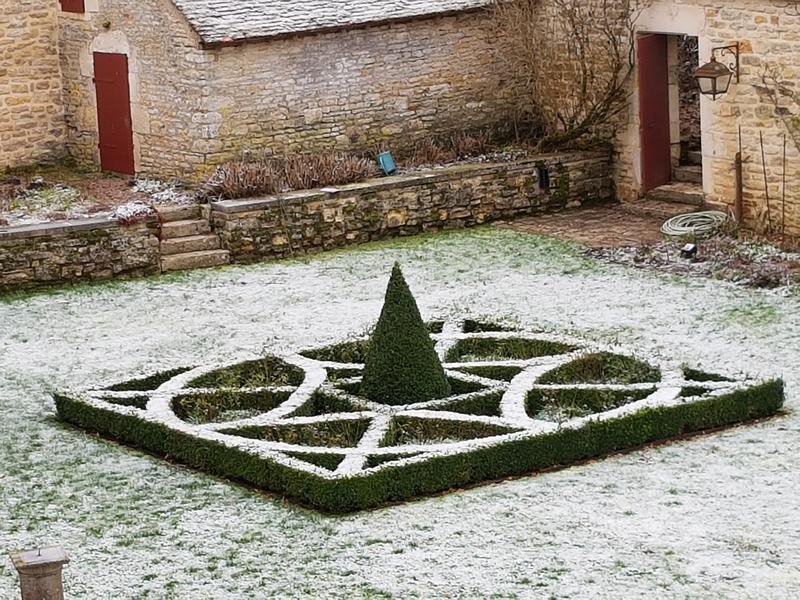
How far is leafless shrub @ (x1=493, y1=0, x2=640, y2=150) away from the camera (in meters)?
18.0

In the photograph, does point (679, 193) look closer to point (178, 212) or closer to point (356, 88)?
point (356, 88)

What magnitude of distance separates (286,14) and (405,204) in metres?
2.53

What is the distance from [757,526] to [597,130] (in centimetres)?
1007

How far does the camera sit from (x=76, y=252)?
15961mm

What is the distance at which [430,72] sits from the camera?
18.8 meters

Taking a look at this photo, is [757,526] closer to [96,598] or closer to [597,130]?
[96,598]

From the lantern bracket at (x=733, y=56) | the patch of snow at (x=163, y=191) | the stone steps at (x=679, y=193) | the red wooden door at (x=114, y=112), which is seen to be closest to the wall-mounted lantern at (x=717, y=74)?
Result: the lantern bracket at (x=733, y=56)

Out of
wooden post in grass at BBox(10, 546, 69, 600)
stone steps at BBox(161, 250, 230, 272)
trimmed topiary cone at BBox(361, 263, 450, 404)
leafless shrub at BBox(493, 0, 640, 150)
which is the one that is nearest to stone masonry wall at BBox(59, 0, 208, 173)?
stone steps at BBox(161, 250, 230, 272)

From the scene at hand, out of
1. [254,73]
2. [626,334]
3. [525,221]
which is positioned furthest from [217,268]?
[626,334]

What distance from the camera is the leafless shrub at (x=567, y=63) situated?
17984mm

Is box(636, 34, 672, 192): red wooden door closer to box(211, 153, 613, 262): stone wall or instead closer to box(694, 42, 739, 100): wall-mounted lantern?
box(211, 153, 613, 262): stone wall

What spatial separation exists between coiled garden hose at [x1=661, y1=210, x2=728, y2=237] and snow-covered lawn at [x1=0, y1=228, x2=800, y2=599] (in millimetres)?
1745

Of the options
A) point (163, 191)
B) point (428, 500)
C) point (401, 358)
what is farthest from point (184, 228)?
point (428, 500)

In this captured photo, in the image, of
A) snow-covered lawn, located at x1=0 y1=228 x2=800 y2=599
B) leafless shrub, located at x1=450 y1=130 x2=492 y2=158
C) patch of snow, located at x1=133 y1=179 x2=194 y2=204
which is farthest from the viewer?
leafless shrub, located at x1=450 y1=130 x2=492 y2=158
